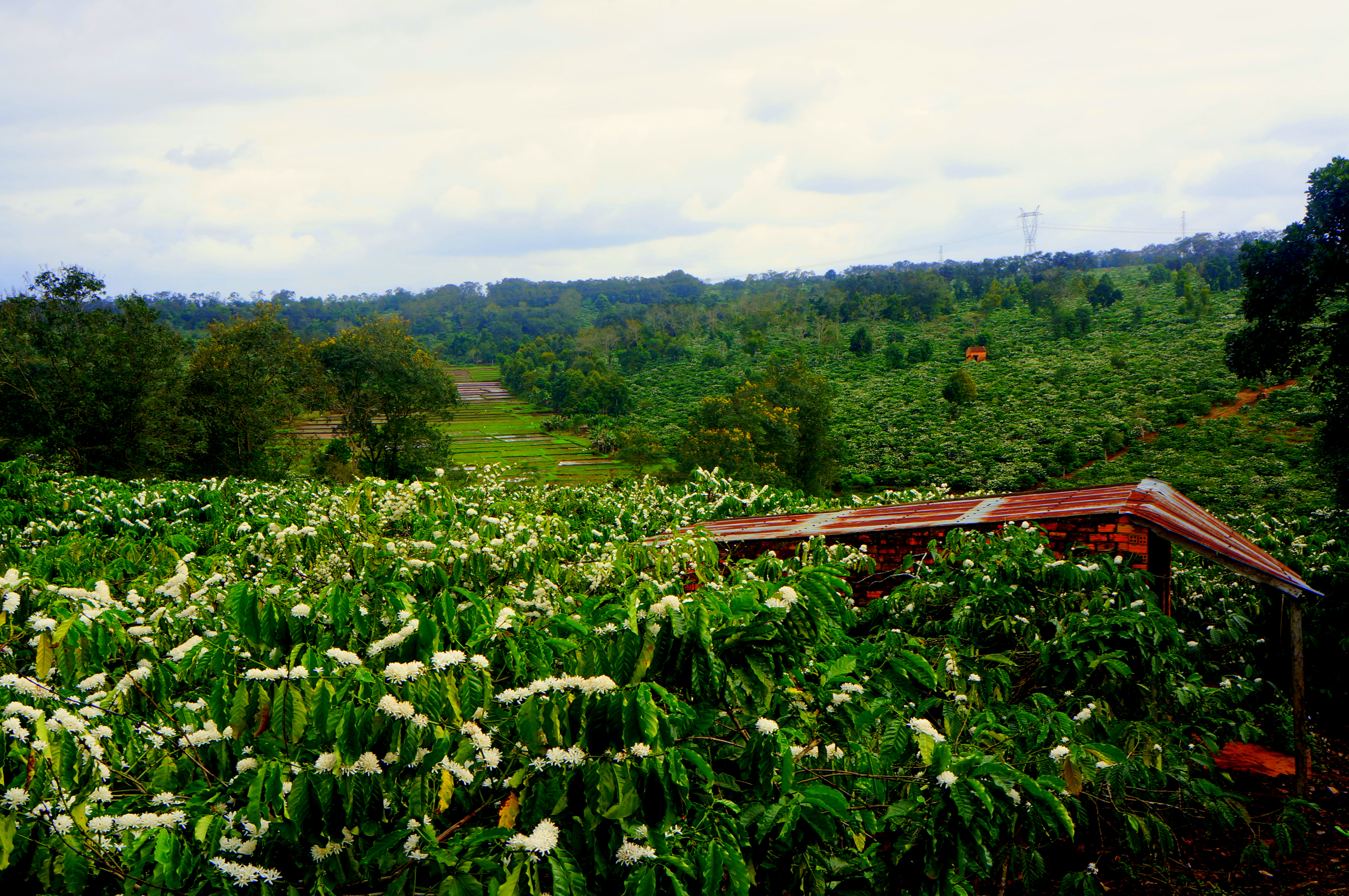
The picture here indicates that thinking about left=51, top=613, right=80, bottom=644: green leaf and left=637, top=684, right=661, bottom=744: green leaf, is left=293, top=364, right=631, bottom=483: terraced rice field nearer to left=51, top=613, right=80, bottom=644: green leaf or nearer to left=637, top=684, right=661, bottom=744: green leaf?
left=51, top=613, right=80, bottom=644: green leaf

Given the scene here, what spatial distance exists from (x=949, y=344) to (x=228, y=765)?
67209mm

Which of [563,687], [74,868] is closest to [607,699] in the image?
[563,687]

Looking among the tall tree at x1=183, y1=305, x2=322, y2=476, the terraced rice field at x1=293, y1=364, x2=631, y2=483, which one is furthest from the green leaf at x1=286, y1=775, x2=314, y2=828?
the terraced rice field at x1=293, y1=364, x2=631, y2=483

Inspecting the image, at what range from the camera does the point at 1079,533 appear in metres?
6.32

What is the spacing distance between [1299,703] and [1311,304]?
57.4 feet

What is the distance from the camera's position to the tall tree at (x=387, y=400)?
34750 mm

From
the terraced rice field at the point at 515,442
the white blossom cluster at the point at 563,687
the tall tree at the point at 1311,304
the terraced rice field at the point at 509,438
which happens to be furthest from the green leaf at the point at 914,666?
the terraced rice field at the point at 509,438

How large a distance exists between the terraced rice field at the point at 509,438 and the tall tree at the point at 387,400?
46.3 inches

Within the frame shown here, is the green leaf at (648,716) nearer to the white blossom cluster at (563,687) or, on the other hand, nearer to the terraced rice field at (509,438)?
the white blossom cluster at (563,687)

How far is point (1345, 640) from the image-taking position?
668 cm

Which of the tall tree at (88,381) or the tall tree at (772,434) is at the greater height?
the tall tree at (88,381)

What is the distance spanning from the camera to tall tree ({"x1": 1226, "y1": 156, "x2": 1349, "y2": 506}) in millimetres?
17406

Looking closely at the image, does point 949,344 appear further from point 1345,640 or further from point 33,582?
point 33,582

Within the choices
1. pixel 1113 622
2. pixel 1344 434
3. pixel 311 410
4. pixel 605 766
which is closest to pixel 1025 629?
pixel 1113 622
